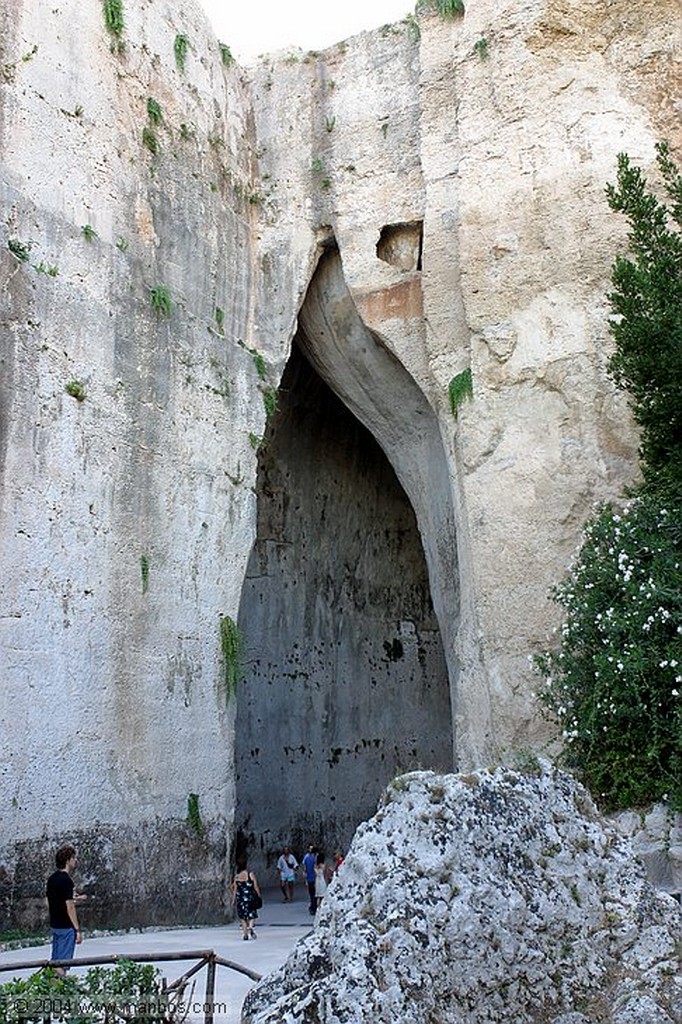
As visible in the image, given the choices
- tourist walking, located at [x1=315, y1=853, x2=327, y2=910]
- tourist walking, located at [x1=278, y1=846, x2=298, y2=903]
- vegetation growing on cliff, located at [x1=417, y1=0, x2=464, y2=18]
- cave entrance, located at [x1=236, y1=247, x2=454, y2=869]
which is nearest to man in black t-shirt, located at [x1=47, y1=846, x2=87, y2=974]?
tourist walking, located at [x1=315, y1=853, x2=327, y2=910]

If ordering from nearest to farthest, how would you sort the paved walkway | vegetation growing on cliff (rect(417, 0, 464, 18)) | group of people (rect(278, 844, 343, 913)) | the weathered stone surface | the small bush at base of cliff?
the paved walkway < the weathered stone surface < the small bush at base of cliff < group of people (rect(278, 844, 343, 913)) < vegetation growing on cliff (rect(417, 0, 464, 18))

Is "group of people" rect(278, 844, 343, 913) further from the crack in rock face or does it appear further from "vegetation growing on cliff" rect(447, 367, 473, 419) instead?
the crack in rock face

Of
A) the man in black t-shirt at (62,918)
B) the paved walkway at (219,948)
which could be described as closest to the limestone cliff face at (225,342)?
the paved walkway at (219,948)

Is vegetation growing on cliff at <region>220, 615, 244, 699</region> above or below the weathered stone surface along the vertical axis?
above

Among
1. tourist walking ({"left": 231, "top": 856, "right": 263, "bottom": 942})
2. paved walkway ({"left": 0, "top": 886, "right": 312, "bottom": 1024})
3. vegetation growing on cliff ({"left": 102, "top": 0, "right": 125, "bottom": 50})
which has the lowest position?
paved walkway ({"left": 0, "top": 886, "right": 312, "bottom": 1024})

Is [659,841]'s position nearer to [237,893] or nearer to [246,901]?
[246,901]

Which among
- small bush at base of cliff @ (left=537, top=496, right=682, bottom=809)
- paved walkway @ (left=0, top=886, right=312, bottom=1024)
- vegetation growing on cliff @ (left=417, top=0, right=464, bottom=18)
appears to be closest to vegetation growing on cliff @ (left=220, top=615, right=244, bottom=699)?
paved walkway @ (left=0, top=886, right=312, bottom=1024)

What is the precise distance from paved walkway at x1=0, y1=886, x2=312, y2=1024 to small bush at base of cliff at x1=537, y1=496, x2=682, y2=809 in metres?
2.87

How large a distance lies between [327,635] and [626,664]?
381 inches

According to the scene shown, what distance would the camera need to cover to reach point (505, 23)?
1281 cm

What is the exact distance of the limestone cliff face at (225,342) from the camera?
34.6 feet

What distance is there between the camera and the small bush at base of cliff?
8531mm

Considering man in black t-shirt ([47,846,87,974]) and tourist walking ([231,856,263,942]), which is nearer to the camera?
man in black t-shirt ([47,846,87,974])

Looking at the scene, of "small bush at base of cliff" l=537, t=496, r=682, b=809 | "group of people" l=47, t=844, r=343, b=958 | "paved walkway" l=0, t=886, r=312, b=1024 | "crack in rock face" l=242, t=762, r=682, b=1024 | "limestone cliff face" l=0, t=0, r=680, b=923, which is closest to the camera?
"crack in rock face" l=242, t=762, r=682, b=1024
